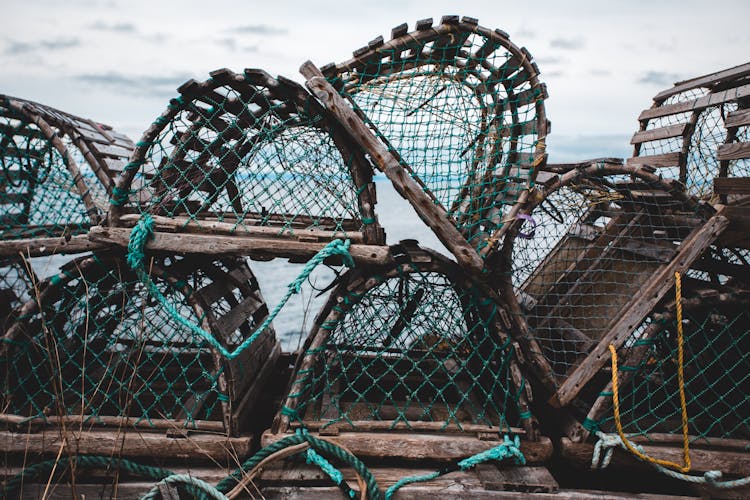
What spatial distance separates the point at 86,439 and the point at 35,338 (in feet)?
2.21

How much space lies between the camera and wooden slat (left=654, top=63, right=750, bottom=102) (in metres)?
2.92

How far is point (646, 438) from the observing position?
8.25ft

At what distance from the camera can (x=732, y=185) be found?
2.58 metres

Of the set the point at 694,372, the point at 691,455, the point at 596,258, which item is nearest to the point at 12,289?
the point at 596,258

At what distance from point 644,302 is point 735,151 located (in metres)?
0.94

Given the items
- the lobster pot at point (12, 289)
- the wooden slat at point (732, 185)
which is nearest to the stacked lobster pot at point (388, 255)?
the wooden slat at point (732, 185)

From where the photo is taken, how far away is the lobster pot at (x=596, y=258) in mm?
2473

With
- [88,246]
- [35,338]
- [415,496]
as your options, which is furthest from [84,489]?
[415,496]

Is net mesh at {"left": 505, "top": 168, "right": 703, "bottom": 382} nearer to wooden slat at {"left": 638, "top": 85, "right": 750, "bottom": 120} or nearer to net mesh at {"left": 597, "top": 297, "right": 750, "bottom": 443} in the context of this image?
net mesh at {"left": 597, "top": 297, "right": 750, "bottom": 443}

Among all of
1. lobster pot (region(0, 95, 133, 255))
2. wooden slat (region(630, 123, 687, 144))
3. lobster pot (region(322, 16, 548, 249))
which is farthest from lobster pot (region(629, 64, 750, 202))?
lobster pot (region(0, 95, 133, 255))

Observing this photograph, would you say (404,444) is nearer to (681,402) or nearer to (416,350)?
(416,350)

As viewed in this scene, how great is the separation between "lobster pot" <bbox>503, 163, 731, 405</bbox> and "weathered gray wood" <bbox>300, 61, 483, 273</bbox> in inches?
11.8

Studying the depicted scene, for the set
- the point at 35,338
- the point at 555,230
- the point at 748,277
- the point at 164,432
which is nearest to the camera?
the point at 164,432

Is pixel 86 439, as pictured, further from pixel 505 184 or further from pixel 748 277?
pixel 748 277
